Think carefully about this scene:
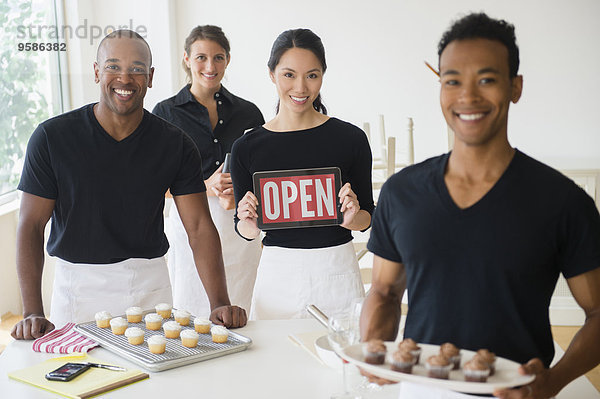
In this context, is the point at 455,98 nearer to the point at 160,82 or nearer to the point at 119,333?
the point at 119,333

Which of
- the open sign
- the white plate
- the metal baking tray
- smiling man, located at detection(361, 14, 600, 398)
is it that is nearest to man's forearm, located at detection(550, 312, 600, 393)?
smiling man, located at detection(361, 14, 600, 398)

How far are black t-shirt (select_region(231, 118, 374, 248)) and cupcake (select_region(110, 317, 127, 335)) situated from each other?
661 millimetres

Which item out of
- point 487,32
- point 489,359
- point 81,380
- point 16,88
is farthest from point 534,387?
point 16,88

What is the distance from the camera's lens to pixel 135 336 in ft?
5.67

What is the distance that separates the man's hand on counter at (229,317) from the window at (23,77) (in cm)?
313

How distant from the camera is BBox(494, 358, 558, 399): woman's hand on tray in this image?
1.09 meters

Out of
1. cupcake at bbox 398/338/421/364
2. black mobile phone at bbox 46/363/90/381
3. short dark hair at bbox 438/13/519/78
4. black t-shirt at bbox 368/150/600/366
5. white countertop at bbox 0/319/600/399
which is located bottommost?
white countertop at bbox 0/319/600/399

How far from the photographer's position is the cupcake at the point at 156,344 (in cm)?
167

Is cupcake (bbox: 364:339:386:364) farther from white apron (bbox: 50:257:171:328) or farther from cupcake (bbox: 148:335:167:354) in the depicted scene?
white apron (bbox: 50:257:171:328)

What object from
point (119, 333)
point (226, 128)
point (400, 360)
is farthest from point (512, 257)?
point (226, 128)

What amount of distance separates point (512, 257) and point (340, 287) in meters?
1.15

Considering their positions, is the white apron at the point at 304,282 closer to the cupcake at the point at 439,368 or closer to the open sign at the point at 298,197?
the open sign at the point at 298,197

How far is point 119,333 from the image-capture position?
1.81m

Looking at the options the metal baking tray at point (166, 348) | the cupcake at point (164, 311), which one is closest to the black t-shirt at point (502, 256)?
the metal baking tray at point (166, 348)
